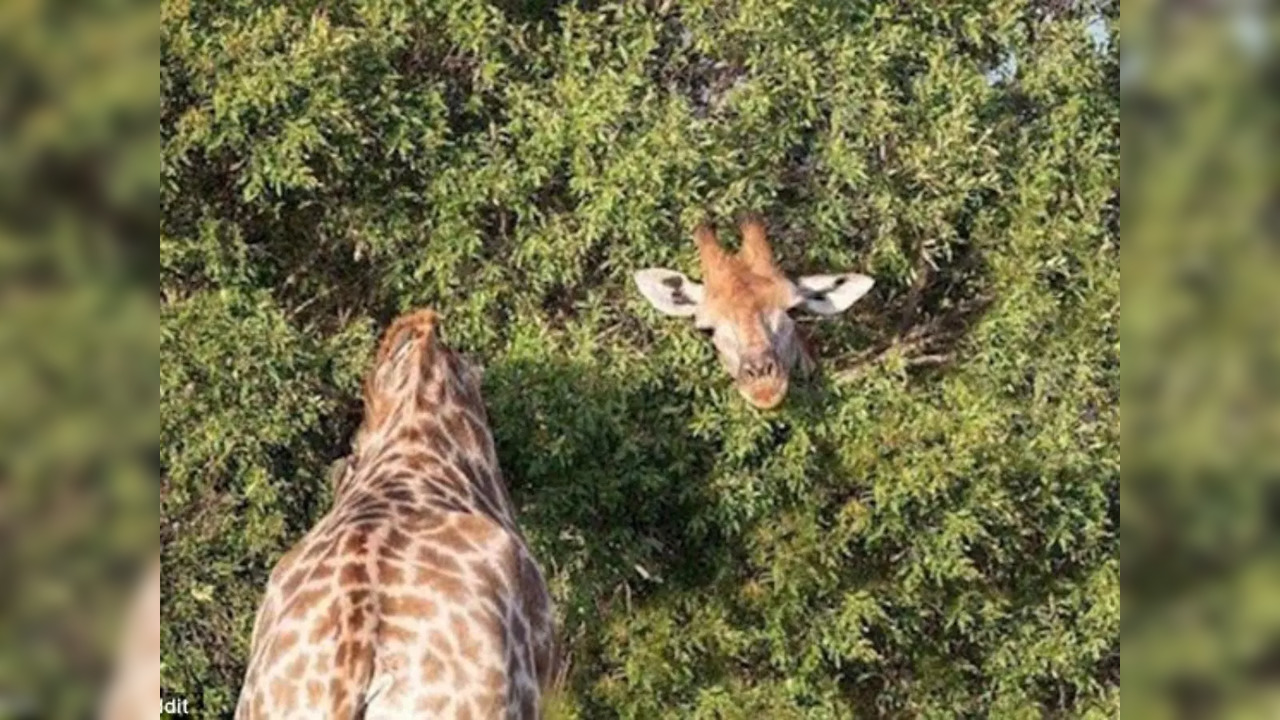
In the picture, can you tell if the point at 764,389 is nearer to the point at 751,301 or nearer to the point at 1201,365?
the point at 751,301

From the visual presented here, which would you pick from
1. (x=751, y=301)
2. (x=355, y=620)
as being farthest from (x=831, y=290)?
(x=355, y=620)

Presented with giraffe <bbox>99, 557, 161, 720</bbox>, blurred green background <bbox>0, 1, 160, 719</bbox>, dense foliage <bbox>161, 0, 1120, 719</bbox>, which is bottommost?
dense foliage <bbox>161, 0, 1120, 719</bbox>

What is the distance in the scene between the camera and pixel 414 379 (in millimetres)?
5500

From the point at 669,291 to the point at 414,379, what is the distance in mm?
937

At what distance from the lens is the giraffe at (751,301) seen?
5.57 metres

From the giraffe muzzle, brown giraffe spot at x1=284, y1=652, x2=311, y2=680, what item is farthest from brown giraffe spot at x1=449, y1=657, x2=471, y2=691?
the giraffe muzzle

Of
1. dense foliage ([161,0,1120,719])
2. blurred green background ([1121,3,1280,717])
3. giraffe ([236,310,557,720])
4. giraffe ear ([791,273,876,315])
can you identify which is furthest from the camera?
dense foliage ([161,0,1120,719])

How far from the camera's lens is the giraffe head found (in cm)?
548

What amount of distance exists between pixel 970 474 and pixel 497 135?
2.25 m

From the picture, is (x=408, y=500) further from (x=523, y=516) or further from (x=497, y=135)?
(x=497, y=135)

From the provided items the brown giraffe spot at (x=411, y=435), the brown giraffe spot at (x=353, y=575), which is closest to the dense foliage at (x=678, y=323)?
the brown giraffe spot at (x=411, y=435)

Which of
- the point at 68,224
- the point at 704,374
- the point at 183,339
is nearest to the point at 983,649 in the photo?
the point at 704,374

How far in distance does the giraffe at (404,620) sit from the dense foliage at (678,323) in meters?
1.96

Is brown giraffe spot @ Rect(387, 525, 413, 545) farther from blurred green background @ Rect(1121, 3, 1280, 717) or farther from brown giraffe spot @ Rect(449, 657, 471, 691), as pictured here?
blurred green background @ Rect(1121, 3, 1280, 717)
